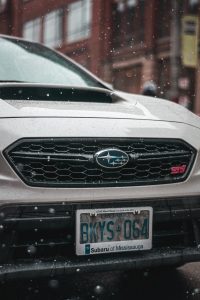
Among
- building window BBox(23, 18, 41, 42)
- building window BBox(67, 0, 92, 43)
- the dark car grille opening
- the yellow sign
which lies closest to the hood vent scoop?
the dark car grille opening

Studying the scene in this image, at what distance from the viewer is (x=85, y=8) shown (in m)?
31.2

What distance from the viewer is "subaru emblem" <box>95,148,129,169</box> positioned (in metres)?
2.83

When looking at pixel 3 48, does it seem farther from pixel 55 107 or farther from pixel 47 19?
pixel 47 19

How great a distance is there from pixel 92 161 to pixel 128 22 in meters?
24.6

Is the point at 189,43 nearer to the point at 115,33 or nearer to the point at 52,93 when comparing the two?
the point at 52,93

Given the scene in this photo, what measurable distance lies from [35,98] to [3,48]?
1140mm

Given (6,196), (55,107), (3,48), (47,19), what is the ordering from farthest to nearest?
1. (47,19)
2. (3,48)
3. (55,107)
4. (6,196)

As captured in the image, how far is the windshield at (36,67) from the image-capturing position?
395 cm

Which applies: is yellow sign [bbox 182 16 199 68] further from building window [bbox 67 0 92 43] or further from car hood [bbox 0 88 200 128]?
building window [bbox 67 0 92 43]

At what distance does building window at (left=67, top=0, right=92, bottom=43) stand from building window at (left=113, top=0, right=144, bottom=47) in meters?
2.77

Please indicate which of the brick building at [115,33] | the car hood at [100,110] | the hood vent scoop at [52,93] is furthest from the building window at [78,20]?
the car hood at [100,110]

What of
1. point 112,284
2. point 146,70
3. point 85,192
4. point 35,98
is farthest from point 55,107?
point 146,70

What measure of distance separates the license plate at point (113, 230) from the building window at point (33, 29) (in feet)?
112

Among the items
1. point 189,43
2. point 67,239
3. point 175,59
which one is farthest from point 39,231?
point 175,59
